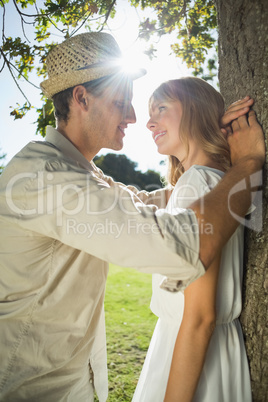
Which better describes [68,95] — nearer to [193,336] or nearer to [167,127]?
[167,127]

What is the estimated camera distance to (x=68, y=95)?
2.11 metres

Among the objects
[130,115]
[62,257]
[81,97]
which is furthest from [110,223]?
[130,115]

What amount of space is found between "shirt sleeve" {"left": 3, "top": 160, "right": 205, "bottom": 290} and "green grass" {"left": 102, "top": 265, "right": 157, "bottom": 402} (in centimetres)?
313

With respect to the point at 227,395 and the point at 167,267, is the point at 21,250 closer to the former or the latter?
the point at 167,267

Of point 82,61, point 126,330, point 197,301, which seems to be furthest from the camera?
point 126,330

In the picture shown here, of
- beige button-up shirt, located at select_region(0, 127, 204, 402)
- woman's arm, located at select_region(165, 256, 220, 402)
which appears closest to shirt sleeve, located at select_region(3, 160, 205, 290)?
beige button-up shirt, located at select_region(0, 127, 204, 402)

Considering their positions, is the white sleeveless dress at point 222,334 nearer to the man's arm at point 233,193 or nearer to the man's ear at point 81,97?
the man's arm at point 233,193

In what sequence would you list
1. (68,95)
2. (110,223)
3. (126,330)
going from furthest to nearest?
(126,330) < (68,95) < (110,223)

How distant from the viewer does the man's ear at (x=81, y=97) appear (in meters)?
2.06

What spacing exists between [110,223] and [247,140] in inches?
34.7

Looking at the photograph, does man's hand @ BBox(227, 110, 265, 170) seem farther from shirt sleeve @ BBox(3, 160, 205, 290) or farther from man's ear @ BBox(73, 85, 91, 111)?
man's ear @ BBox(73, 85, 91, 111)

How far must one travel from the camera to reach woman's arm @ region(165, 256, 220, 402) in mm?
1419

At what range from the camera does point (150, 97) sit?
2275 mm

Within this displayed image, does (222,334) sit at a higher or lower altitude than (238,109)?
lower
